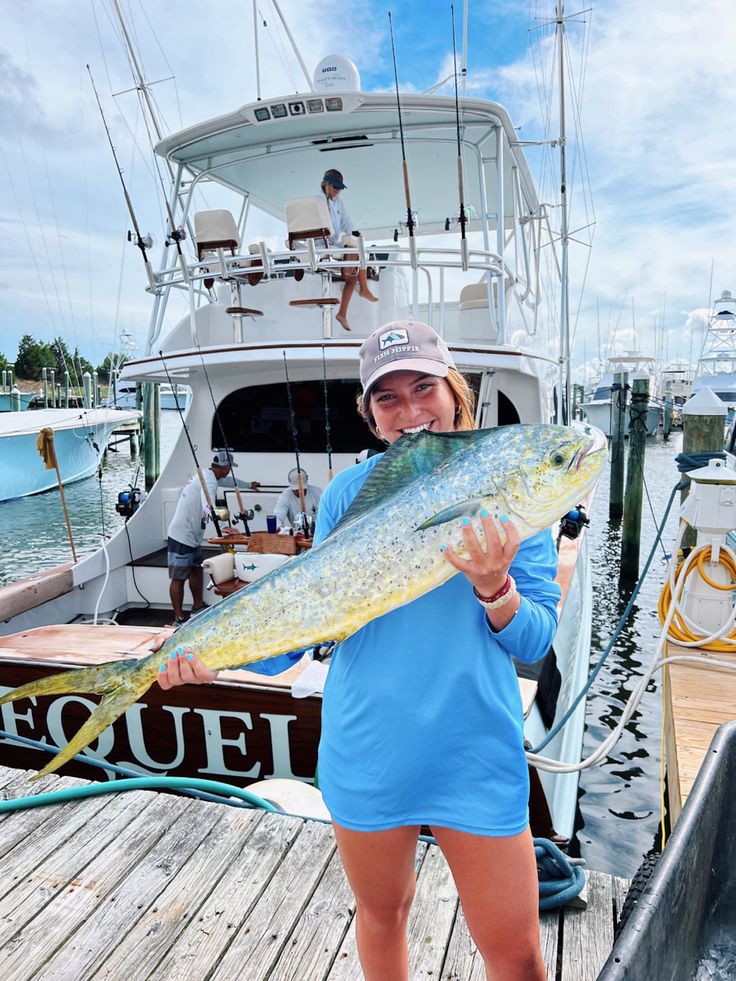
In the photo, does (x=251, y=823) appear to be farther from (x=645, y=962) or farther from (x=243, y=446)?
(x=243, y=446)

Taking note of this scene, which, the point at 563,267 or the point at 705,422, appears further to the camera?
the point at 563,267

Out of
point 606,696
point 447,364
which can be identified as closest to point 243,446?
point 606,696

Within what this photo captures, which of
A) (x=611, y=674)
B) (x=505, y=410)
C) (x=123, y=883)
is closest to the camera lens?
(x=123, y=883)

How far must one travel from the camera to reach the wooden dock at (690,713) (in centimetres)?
300

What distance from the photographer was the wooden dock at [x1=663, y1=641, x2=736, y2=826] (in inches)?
118

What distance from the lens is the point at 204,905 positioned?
2357 millimetres

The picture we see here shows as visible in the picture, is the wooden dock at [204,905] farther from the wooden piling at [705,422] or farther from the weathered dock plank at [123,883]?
the wooden piling at [705,422]

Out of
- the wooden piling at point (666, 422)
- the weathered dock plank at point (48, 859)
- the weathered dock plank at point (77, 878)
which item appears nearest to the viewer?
the weathered dock plank at point (77, 878)

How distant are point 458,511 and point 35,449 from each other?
2923 centimetres

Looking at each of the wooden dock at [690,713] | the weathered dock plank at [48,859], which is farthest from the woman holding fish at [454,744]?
the wooden dock at [690,713]

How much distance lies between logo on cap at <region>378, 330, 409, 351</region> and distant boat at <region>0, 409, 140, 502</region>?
21903 millimetres

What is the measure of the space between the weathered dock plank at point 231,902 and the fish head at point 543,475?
182cm

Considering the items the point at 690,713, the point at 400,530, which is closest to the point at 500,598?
the point at 400,530

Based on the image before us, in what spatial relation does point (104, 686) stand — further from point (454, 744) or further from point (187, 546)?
point (187, 546)
